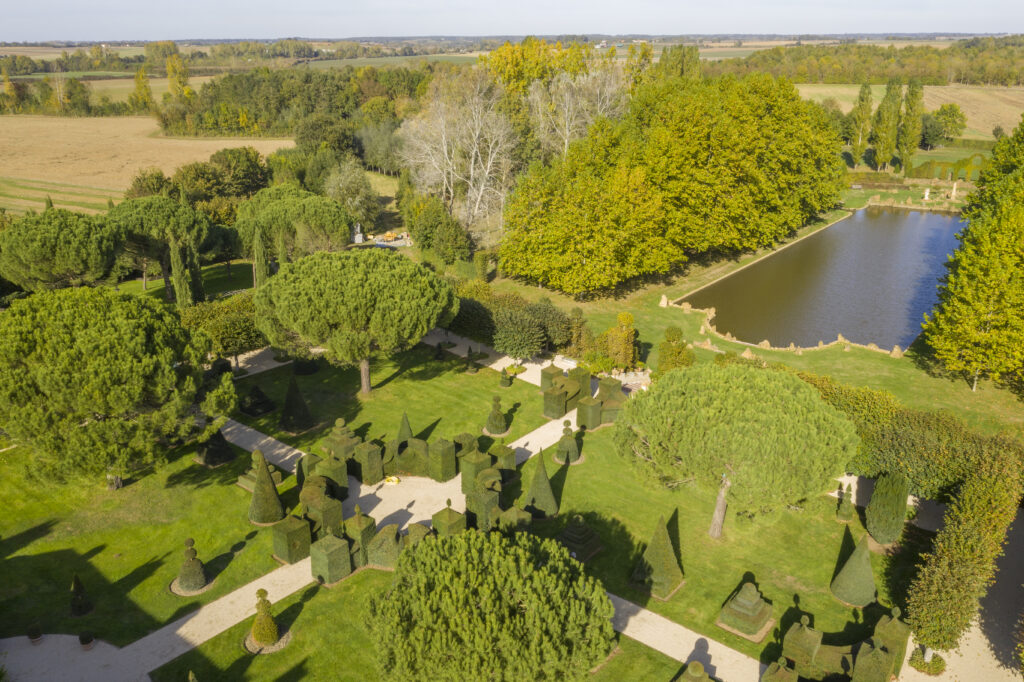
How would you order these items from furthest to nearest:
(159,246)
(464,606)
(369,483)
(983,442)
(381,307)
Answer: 1. (159,246)
2. (381,307)
3. (369,483)
4. (983,442)
5. (464,606)

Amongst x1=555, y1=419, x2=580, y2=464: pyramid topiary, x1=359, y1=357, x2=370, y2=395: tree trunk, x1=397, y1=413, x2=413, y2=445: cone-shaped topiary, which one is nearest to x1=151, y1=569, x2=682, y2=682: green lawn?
x1=397, y1=413, x2=413, y2=445: cone-shaped topiary

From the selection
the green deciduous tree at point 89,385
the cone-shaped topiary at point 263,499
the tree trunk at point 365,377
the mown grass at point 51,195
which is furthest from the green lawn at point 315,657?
the mown grass at point 51,195

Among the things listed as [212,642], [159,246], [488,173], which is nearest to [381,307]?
[212,642]

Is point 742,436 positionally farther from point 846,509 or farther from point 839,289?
point 839,289

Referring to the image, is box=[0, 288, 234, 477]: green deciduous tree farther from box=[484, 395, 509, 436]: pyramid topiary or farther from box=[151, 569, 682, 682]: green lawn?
box=[484, 395, 509, 436]: pyramid topiary

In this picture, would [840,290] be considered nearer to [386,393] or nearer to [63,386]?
[386,393]
